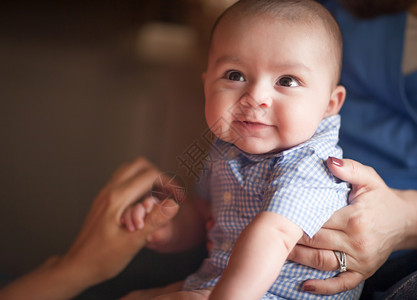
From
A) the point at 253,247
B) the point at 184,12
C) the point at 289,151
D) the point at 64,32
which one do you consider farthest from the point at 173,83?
the point at 253,247

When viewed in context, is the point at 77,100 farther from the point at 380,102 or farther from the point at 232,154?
the point at 380,102

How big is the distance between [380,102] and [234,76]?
44 cm

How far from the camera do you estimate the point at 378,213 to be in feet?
1.97

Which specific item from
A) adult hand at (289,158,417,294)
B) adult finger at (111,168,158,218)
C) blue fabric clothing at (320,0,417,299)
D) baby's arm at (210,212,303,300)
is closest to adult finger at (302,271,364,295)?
adult hand at (289,158,417,294)

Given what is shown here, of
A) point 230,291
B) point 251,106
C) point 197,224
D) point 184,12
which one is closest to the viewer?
point 230,291

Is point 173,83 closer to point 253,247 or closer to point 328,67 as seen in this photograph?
point 328,67

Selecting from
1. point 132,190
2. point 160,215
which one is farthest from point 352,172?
point 132,190

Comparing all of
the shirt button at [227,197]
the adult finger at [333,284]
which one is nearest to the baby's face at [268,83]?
the shirt button at [227,197]

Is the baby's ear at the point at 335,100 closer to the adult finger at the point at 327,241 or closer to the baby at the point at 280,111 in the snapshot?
the baby at the point at 280,111

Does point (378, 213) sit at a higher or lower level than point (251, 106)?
lower

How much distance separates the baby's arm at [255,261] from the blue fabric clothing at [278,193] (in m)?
0.03

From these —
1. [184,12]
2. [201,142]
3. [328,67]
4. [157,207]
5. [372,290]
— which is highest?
[184,12]

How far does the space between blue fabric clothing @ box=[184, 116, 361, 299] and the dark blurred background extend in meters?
0.19

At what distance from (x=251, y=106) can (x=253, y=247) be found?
195 millimetres
